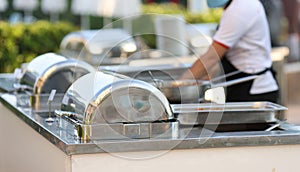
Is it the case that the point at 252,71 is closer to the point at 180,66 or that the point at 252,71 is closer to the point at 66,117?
the point at 180,66

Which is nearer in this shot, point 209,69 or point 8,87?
point 209,69

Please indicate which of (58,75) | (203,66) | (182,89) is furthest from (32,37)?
(182,89)

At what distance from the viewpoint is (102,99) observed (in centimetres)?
386

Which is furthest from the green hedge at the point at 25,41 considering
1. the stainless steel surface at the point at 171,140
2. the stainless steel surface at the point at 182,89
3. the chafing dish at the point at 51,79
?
the stainless steel surface at the point at 171,140

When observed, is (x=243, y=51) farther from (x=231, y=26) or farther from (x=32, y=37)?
(x=32, y=37)

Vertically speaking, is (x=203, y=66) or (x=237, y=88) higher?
(x=203, y=66)

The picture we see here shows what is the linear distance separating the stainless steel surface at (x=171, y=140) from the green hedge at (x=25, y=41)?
29.7 feet

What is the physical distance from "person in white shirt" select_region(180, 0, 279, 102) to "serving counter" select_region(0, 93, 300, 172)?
1.06 metres

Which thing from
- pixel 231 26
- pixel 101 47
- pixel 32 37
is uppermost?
pixel 32 37

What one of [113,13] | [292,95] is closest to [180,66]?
[292,95]

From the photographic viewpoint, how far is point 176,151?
12.6 ft

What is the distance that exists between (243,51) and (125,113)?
1754 millimetres

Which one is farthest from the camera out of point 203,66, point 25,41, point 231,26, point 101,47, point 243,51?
point 25,41

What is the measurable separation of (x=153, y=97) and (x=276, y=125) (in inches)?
30.3
